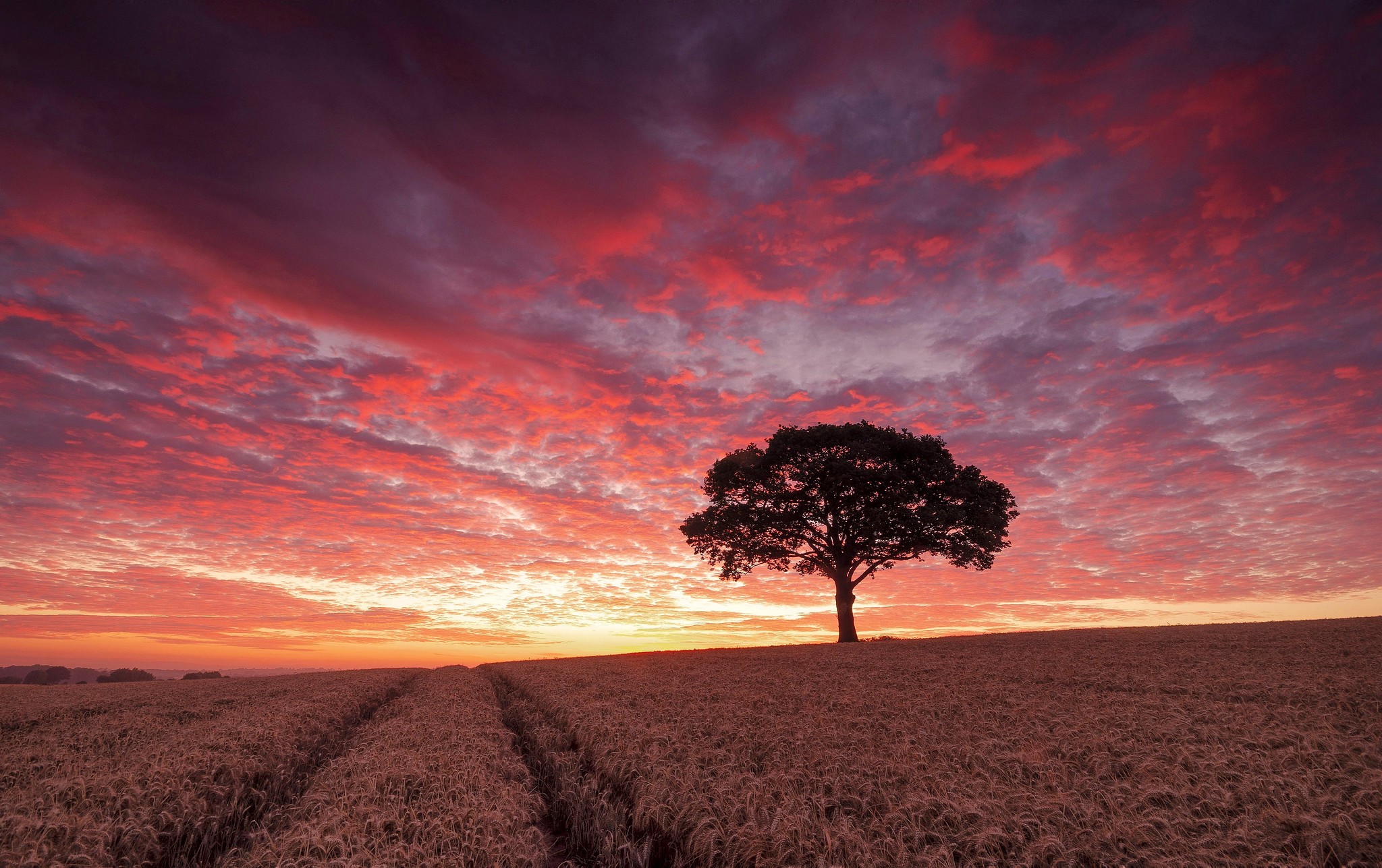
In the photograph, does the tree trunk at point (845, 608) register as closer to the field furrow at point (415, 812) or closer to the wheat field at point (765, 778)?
the wheat field at point (765, 778)

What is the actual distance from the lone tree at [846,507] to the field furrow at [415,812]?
2815 centimetres

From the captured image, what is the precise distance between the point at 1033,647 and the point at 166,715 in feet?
120

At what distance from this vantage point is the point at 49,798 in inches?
393

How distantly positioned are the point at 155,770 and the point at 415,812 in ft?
22.2

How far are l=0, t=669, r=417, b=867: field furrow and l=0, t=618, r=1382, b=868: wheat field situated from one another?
74 millimetres

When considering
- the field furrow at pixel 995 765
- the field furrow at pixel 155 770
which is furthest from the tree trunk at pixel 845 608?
the field furrow at pixel 155 770

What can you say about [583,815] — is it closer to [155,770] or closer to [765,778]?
[765,778]

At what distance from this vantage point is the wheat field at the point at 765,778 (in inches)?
264

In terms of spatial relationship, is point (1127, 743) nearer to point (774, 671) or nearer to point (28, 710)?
point (774, 671)

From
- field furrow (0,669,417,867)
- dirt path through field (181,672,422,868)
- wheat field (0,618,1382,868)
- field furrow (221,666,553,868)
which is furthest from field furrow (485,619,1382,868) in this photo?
field furrow (0,669,417,867)

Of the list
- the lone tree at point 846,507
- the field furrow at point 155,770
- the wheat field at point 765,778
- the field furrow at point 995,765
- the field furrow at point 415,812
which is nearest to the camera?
the field furrow at point 995,765

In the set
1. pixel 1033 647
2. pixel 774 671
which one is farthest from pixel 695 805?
pixel 1033 647

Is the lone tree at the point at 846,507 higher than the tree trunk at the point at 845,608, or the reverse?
the lone tree at the point at 846,507

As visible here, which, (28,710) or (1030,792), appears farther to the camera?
(28,710)
